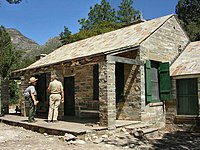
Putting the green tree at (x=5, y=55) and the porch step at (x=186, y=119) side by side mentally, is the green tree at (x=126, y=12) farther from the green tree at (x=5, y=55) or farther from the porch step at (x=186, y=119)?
the porch step at (x=186, y=119)

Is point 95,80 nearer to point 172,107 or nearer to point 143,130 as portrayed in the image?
point 172,107

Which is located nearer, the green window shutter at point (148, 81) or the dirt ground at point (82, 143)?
the dirt ground at point (82, 143)

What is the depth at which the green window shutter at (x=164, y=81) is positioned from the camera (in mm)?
10069

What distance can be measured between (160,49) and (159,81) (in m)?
1.33

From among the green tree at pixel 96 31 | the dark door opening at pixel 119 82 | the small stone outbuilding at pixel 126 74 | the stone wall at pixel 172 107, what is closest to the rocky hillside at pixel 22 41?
the green tree at pixel 96 31

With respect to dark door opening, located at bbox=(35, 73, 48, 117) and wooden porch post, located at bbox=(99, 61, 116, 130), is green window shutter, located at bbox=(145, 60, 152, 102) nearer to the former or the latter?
wooden porch post, located at bbox=(99, 61, 116, 130)

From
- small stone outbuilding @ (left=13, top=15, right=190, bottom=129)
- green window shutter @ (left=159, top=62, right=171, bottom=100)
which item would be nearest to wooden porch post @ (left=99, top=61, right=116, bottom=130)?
small stone outbuilding @ (left=13, top=15, right=190, bottom=129)

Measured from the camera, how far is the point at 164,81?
33.3 ft

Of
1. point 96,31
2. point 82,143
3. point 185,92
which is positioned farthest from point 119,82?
point 96,31

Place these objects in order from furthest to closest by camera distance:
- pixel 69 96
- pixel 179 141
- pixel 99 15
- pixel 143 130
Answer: pixel 99 15
pixel 69 96
pixel 143 130
pixel 179 141

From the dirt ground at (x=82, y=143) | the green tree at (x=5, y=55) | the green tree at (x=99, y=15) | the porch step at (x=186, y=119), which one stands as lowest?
the dirt ground at (x=82, y=143)

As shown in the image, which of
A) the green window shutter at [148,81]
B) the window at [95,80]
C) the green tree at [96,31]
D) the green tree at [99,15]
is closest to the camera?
the green window shutter at [148,81]

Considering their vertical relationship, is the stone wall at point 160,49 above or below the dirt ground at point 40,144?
above

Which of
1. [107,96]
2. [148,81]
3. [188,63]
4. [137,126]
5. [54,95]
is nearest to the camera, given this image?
[107,96]
